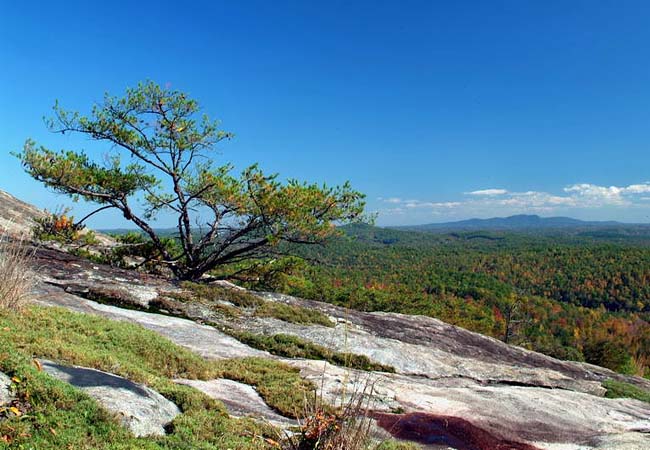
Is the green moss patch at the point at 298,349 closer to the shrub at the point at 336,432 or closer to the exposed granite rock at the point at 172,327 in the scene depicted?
the exposed granite rock at the point at 172,327

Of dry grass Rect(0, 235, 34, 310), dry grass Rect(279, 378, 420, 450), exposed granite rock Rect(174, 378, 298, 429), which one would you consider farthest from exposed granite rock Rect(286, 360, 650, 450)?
dry grass Rect(0, 235, 34, 310)

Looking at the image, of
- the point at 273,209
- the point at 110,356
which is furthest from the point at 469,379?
the point at 110,356

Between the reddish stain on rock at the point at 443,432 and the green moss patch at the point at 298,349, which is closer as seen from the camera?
the reddish stain on rock at the point at 443,432

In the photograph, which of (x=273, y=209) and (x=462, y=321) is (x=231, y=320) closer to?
(x=273, y=209)

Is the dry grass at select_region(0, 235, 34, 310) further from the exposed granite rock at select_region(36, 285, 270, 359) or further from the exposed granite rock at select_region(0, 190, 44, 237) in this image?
the exposed granite rock at select_region(0, 190, 44, 237)

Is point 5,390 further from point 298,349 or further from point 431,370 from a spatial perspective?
point 431,370

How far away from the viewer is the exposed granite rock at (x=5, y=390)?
4470mm

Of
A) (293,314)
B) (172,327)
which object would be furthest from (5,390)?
(293,314)

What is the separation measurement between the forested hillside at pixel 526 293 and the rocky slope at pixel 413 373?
516 cm

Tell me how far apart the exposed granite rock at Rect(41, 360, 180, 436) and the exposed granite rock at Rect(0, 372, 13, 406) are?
74cm

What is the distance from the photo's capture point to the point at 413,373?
494 inches

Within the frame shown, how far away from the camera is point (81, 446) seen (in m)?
4.29

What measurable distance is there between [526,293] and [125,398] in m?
142

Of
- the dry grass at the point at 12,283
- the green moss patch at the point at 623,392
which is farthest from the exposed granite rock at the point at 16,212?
the green moss patch at the point at 623,392
